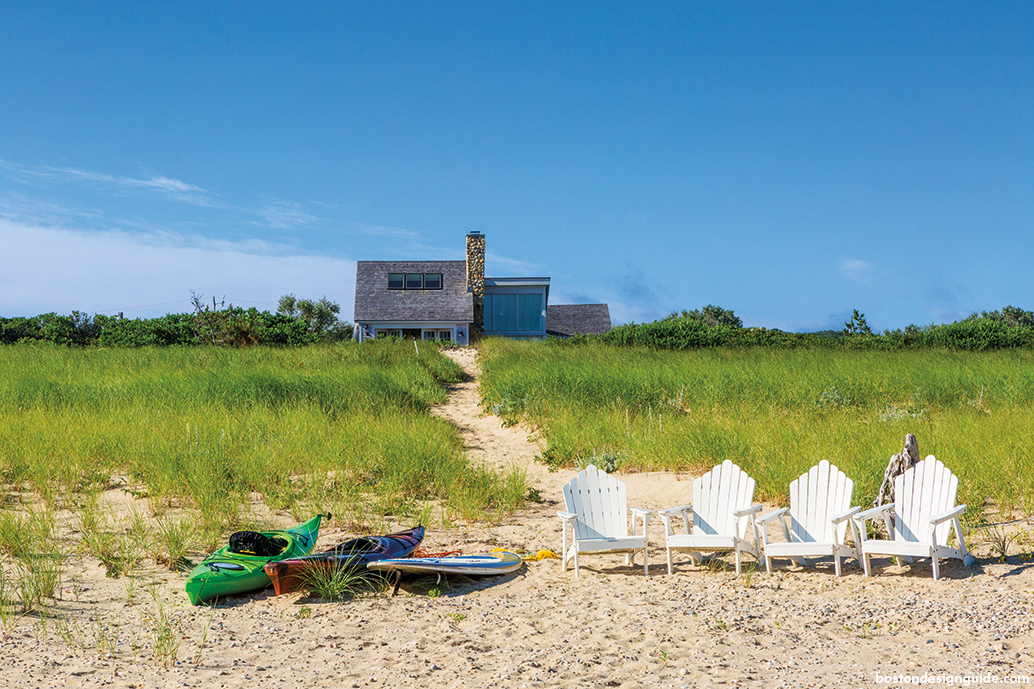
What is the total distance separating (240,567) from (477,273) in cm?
3109

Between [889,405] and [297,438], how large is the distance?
1092cm

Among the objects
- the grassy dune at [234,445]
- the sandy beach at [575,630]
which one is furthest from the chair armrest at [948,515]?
the grassy dune at [234,445]

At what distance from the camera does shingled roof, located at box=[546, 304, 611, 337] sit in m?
40.5

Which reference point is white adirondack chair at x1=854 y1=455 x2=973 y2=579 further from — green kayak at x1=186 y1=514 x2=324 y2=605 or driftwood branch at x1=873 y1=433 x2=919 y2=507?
green kayak at x1=186 y1=514 x2=324 y2=605

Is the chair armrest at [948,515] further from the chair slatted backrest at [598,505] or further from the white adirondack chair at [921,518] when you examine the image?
the chair slatted backrest at [598,505]

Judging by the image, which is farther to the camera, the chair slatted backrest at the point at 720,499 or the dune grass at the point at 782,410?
the dune grass at the point at 782,410

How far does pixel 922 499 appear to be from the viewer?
6.30 metres

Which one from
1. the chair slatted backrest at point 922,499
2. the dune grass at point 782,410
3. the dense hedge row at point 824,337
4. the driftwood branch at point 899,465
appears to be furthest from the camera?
the dense hedge row at point 824,337

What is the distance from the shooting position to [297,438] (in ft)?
32.5

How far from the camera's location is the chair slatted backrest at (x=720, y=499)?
6.54 metres

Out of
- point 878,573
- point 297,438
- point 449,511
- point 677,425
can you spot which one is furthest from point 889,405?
point 297,438

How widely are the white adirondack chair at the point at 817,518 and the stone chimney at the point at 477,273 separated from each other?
29.4 meters

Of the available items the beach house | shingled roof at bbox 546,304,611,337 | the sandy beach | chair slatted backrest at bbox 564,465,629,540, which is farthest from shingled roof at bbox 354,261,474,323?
the sandy beach

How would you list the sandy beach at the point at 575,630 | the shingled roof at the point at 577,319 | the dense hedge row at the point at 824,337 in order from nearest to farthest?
the sandy beach at the point at 575,630, the dense hedge row at the point at 824,337, the shingled roof at the point at 577,319
